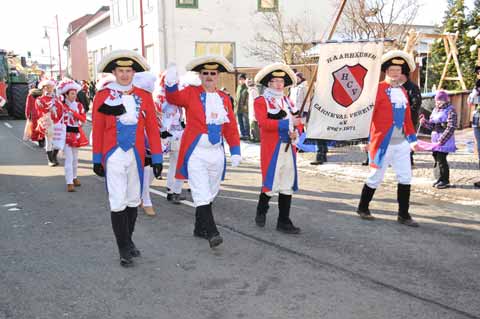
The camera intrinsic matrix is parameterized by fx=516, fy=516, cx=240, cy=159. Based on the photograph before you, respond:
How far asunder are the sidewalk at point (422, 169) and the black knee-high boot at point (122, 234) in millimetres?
4893

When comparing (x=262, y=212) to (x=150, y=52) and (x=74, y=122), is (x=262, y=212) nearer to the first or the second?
(x=74, y=122)

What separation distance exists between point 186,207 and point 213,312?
3441 millimetres

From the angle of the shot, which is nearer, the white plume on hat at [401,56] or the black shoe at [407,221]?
the white plume on hat at [401,56]

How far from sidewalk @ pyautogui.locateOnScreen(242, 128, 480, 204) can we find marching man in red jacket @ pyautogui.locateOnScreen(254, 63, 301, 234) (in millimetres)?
3044

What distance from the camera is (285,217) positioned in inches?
230

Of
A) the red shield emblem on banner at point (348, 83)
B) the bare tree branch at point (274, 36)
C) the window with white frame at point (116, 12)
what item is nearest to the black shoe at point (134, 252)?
the red shield emblem on banner at point (348, 83)

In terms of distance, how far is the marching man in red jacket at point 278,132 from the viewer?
5617 mm

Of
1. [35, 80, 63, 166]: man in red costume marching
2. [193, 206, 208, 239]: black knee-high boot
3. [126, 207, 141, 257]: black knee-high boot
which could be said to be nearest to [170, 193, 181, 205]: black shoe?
[193, 206, 208, 239]: black knee-high boot

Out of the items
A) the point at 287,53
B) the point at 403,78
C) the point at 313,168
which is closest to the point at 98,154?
the point at 403,78

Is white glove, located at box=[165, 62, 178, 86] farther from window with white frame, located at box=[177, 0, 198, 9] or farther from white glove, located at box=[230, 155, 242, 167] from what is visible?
window with white frame, located at box=[177, 0, 198, 9]

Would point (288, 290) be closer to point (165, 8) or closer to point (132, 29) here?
point (165, 8)

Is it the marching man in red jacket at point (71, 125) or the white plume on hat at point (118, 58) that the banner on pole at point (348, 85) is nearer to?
the white plume on hat at point (118, 58)

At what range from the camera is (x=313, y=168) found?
1035cm

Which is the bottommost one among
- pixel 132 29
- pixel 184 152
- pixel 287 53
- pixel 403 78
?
pixel 184 152
